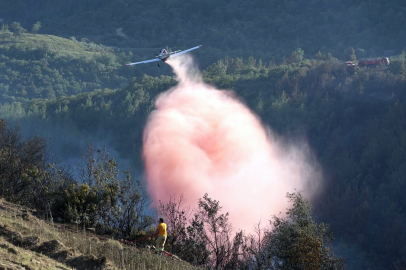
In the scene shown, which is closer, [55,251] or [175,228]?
[55,251]

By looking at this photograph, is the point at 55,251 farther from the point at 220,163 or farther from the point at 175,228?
the point at 220,163

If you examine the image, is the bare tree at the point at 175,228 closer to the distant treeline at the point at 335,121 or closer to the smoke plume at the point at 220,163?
the smoke plume at the point at 220,163

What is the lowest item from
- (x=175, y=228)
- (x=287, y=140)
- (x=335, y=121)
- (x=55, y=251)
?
(x=55, y=251)

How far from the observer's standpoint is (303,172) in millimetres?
116000

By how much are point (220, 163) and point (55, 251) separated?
6604 cm

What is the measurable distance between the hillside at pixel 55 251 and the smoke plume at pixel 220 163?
46.7 meters

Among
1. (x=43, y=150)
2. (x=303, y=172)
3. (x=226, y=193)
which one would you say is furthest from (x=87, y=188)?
(x=303, y=172)

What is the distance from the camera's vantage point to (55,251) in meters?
30.4

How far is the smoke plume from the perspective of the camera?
292ft

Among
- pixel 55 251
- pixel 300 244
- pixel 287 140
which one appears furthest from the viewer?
pixel 287 140

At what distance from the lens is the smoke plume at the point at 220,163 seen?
8894 centimetres

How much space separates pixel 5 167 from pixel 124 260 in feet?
72.0

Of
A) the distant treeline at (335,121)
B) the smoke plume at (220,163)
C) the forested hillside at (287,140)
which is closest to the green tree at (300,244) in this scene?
the forested hillside at (287,140)

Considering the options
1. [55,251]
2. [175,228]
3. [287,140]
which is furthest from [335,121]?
[55,251]
